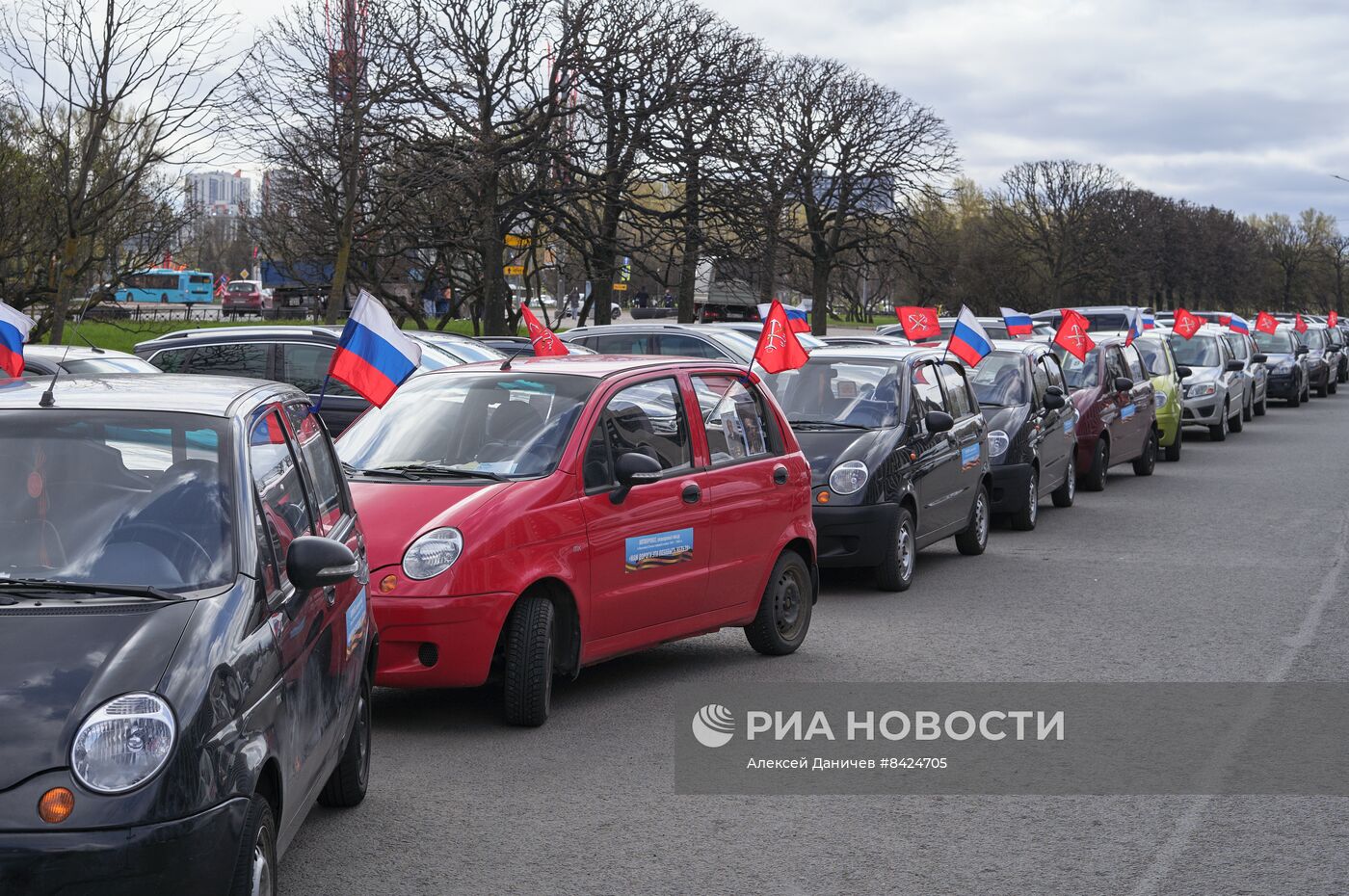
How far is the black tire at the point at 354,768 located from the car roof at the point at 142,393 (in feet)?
3.87

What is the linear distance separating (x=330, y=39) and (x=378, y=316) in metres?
23.8

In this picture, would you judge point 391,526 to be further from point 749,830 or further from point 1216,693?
point 1216,693

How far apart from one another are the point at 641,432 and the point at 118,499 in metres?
3.63

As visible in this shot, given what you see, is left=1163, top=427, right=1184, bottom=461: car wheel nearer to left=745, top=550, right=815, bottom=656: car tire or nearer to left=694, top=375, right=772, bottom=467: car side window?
left=745, top=550, right=815, bottom=656: car tire

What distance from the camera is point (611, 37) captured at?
34375 millimetres

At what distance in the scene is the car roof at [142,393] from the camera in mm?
4727

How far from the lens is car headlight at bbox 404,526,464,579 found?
676cm

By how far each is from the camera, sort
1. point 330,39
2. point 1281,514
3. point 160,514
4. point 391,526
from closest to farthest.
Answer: point 160,514 < point 391,526 < point 1281,514 < point 330,39

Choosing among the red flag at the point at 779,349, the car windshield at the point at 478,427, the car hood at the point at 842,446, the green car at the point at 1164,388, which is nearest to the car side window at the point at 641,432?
the car windshield at the point at 478,427

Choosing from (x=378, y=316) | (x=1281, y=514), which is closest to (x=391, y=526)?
(x=378, y=316)

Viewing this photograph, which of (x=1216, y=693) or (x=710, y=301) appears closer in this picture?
(x=1216, y=693)

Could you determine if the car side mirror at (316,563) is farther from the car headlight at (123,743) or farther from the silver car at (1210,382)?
the silver car at (1210,382)

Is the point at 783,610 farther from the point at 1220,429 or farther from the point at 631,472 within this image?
the point at 1220,429

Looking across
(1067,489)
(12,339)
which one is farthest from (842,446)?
(1067,489)
